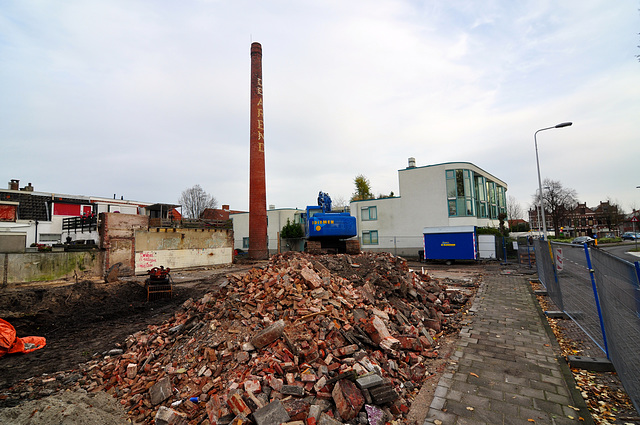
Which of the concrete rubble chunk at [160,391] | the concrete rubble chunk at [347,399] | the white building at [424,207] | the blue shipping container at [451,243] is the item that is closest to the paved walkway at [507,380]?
the concrete rubble chunk at [347,399]

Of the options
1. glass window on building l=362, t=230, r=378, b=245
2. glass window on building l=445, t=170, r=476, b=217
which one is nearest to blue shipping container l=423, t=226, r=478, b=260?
glass window on building l=445, t=170, r=476, b=217

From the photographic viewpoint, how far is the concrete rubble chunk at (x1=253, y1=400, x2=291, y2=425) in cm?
339

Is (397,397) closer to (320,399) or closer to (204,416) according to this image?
(320,399)

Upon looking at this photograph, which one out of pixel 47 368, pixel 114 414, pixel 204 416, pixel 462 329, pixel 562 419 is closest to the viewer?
pixel 562 419

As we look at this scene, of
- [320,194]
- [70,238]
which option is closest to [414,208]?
[320,194]

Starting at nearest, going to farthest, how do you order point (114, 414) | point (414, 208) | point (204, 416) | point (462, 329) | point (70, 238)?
point (204, 416) < point (114, 414) < point (462, 329) < point (70, 238) < point (414, 208)

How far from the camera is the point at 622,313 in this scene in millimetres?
3832

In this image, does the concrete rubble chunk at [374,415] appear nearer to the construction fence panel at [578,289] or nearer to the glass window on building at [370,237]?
the construction fence panel at [578,289]

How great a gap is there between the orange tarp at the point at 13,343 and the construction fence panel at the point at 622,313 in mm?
11699

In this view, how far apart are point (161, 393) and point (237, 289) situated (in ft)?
9.18

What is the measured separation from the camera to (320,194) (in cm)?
1382

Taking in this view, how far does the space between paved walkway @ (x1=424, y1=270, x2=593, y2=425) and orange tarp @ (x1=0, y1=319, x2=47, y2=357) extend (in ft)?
30.9

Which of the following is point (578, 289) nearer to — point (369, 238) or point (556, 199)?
point (369, 238)

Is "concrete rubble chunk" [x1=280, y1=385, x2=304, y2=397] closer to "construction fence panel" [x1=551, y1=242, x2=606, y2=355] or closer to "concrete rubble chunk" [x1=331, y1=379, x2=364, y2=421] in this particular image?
"concrete rubble chunk" [x1=331, y1=379, x2=364, y2=421]
